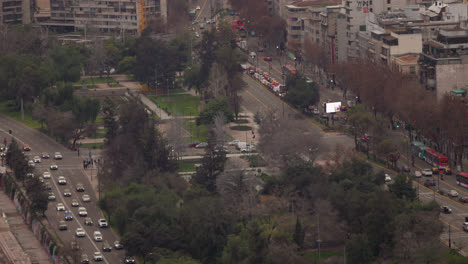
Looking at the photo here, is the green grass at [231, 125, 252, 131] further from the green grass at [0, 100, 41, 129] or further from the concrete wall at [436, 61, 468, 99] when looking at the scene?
the green grass at [0, 100, 41, 129]

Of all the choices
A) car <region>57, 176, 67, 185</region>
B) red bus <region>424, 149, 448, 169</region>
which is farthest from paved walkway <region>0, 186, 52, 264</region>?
red bus <region>424, 149, 448, 169</region>

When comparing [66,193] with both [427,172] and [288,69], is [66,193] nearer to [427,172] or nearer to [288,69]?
[427,172]

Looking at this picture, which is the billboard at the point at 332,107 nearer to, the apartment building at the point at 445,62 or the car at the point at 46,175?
the apartment building at the point at 445,62

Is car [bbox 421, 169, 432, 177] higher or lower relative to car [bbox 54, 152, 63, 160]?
higher

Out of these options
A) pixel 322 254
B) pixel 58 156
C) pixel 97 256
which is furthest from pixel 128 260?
pixel 58 156

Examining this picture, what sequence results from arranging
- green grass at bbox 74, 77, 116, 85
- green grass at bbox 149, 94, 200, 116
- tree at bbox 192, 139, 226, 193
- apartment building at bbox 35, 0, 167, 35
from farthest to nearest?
apartment building at bbox 35, 0, 167, 35, green grass at bbox 74, 77, 116, 85, green grass at bbox 149, 94, 200, 116, tree at bbox 192, 139, 226, 193
